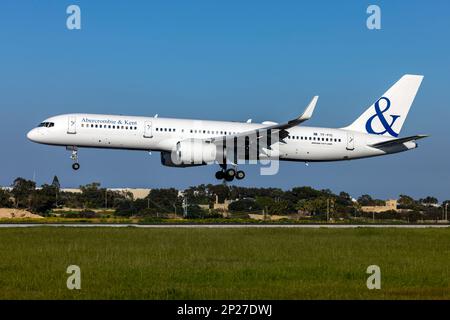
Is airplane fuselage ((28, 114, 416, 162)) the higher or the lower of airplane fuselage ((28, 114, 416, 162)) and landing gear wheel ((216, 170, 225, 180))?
the higher

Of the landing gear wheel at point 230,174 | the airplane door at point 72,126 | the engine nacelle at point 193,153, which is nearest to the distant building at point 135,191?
the landing gear wheel at point 230,174

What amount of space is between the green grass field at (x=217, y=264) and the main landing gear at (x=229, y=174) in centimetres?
1466

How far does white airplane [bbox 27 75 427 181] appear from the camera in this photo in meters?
53.0

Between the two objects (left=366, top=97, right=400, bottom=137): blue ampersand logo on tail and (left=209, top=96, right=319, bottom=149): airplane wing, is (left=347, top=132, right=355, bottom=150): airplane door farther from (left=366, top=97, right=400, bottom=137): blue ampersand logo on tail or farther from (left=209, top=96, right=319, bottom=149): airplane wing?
(left=209, top=96, right=319, bottom=149): airplane wing

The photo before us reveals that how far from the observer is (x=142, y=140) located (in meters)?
53.7

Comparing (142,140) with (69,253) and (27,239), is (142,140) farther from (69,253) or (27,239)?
(69,253)

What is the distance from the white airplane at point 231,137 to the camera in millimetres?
53000

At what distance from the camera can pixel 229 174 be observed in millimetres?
58156

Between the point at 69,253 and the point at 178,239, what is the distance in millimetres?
8128

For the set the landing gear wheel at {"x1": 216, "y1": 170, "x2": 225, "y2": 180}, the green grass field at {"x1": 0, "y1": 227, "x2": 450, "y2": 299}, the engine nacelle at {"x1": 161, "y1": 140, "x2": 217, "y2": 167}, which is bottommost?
the green grass field at {"x1": 0, "y1": 227, "x2": 450, "y2": 299}

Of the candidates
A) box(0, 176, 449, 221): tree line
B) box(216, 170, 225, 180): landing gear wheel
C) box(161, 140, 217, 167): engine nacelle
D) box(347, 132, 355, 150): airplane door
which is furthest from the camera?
box(0, 176, 449, 221): tree line

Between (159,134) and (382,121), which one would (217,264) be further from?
(382,121)

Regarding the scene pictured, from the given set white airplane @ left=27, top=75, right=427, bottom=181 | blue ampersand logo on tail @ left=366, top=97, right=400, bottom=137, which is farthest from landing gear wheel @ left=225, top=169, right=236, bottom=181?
blue ampersand logo on tail @ left=366, top=97, right=400, bottom=137
